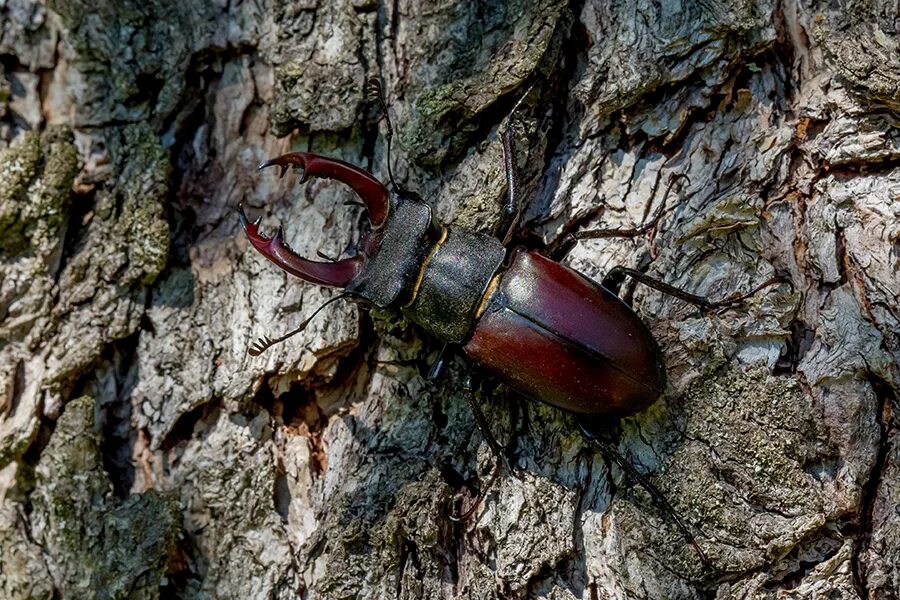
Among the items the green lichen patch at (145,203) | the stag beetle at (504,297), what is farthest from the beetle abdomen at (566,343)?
the green lichen patch at (145,203)

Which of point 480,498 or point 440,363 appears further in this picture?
point 440,363

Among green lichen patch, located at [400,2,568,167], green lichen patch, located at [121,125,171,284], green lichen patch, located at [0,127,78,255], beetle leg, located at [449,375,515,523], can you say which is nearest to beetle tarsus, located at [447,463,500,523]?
beetle leg, located at [449,375,515,523]

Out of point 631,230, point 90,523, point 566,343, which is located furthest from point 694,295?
point 90,523

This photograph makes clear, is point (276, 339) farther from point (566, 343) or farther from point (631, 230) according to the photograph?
point (631, 230)

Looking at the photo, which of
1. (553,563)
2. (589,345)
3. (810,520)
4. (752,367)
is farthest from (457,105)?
Answer: (810,520)

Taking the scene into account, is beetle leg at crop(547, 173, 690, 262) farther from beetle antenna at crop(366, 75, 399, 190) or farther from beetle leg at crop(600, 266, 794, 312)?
beetle antenna at crop(366, 75, 399, 190)
